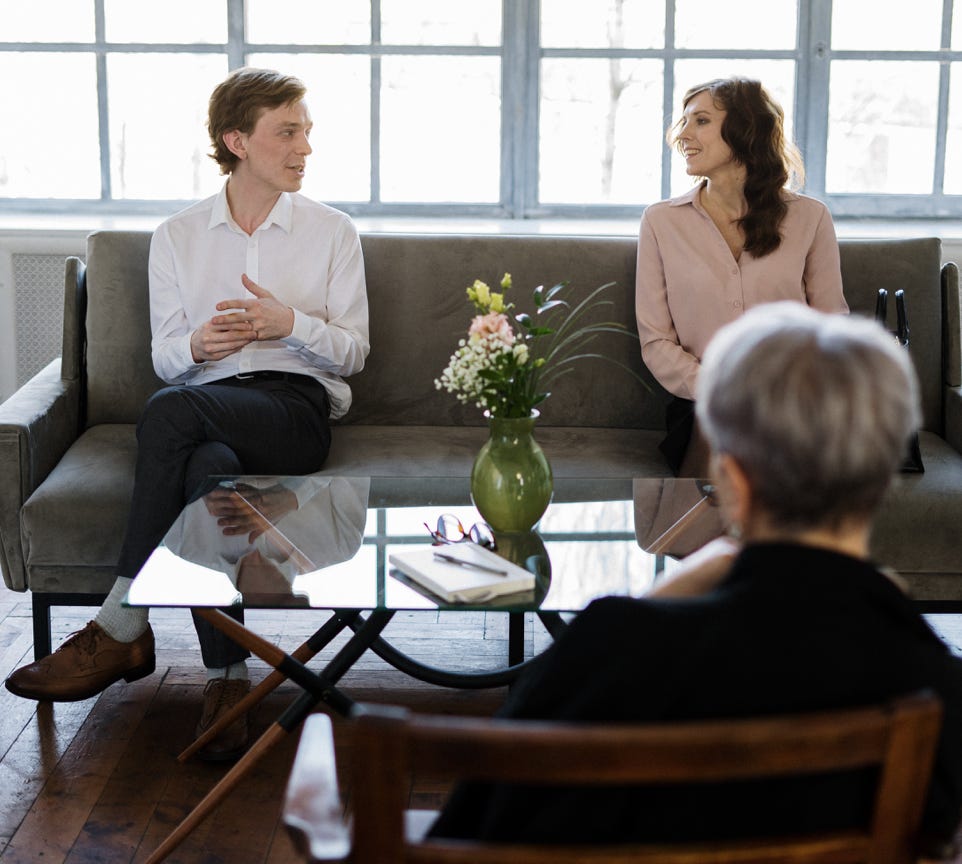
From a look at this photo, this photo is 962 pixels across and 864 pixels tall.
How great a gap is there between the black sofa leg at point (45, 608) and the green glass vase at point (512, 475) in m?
0.99

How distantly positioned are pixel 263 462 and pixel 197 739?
25.8 inches

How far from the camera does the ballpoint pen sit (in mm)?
2107

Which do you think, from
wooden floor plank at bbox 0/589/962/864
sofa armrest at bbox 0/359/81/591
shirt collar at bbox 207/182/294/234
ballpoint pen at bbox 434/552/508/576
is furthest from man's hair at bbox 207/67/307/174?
ballpoint pen at bbox 434/552/508/576

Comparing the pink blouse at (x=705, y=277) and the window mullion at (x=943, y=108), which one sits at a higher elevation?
the window mullion at (x=943, y=108)

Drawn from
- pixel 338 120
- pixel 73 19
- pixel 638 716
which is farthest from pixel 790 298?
pixel 73 19

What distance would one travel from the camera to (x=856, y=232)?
4270 millimetres

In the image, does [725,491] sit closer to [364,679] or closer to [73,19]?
[364,679]

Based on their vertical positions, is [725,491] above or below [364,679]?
above

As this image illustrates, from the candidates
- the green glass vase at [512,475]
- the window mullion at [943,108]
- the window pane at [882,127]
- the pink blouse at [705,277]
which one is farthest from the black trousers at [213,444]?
the window mullion at [943,108]

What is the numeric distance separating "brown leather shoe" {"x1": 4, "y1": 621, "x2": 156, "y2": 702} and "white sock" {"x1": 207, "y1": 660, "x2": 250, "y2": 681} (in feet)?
0.53

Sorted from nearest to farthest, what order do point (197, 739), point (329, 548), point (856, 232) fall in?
point (329, 548) < point (197, 739) < point (856, 232)

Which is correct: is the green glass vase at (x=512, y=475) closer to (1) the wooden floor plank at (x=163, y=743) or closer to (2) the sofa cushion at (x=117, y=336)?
(1) the wooden floor plank at (x=163, y=743)

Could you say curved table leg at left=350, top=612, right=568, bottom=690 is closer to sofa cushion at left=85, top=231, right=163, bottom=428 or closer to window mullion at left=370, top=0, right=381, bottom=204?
sofa cushion at left=85, top=231, right=163, bottom=428

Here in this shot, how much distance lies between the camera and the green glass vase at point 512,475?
230 centimetres
